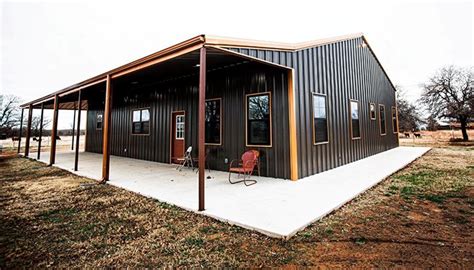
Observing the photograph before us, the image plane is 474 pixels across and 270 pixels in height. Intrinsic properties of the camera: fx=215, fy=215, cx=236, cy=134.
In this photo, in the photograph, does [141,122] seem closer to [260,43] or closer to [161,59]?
[161,59]

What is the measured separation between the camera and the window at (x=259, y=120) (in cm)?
568

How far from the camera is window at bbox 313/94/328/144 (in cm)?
609

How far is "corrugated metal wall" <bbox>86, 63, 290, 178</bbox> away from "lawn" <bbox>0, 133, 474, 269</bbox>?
2.38 m

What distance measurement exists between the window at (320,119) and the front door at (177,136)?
445cm

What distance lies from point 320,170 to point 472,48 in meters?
32.2

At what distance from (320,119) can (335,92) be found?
4.97 feet

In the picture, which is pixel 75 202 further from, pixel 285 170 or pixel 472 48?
pixel 472 48

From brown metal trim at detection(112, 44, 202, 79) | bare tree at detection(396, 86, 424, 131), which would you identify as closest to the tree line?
bare tree at detection(396, 86, 424, 131)

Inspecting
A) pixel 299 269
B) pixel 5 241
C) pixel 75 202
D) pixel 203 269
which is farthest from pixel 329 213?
pixel 75 202

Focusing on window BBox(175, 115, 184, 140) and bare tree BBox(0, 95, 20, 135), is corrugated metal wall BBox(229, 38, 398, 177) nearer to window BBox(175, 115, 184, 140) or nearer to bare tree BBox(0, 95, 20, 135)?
window BBox(175, 115, 184, 140)

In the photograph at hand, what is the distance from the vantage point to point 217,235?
→ 2.54 meters

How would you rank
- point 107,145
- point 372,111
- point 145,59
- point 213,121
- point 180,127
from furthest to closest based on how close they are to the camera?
point 372,111 < point 180,127 < point 213,121 < point 107,145 < point 145,59

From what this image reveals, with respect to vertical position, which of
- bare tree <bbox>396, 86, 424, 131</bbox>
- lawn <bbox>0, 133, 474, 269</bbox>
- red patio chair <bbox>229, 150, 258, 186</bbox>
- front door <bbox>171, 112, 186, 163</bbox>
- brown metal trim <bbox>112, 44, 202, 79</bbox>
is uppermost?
bare tree <bbox>396, 86, 424, 131</bbox>

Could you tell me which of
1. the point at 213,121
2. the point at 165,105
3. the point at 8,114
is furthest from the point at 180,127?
the point at 8,114
